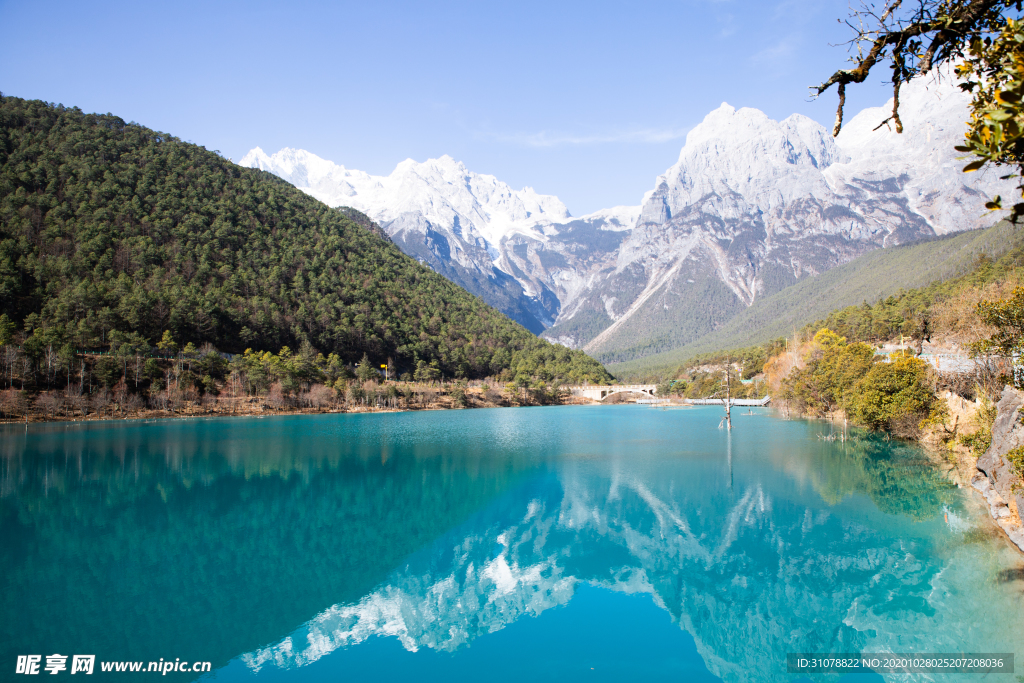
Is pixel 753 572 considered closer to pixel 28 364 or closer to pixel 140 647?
pixel 140 647

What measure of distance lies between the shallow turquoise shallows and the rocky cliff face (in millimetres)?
662

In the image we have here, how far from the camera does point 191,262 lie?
312 feet

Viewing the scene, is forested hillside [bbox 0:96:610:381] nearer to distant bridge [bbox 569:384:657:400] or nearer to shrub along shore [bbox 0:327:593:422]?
shrub along shore [bbox 0:327:593:422]

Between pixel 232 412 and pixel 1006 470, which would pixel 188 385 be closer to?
pixel 232 412

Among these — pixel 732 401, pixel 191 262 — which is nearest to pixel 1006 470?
pixel 732 401

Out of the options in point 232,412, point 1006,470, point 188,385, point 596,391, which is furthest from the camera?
point 596,391

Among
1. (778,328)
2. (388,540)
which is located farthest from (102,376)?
(778,328)

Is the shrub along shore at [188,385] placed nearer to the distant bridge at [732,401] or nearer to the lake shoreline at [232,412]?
the lake shoreline at [232,412]

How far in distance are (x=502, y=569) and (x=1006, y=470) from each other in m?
14.2

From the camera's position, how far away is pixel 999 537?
1571 centimetres

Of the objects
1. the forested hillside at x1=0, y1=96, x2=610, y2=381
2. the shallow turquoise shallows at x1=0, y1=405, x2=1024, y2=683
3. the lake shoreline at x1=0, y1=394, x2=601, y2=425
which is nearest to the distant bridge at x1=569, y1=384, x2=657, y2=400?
the forested hillside at x1=0, y1=96, x2=610, y2=381

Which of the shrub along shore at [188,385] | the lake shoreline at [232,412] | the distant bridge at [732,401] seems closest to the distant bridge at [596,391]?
the distant bridge at [732,401]

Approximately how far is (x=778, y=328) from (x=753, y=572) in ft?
651

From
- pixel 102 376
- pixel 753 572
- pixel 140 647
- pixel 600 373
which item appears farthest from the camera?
pixel 600 373
